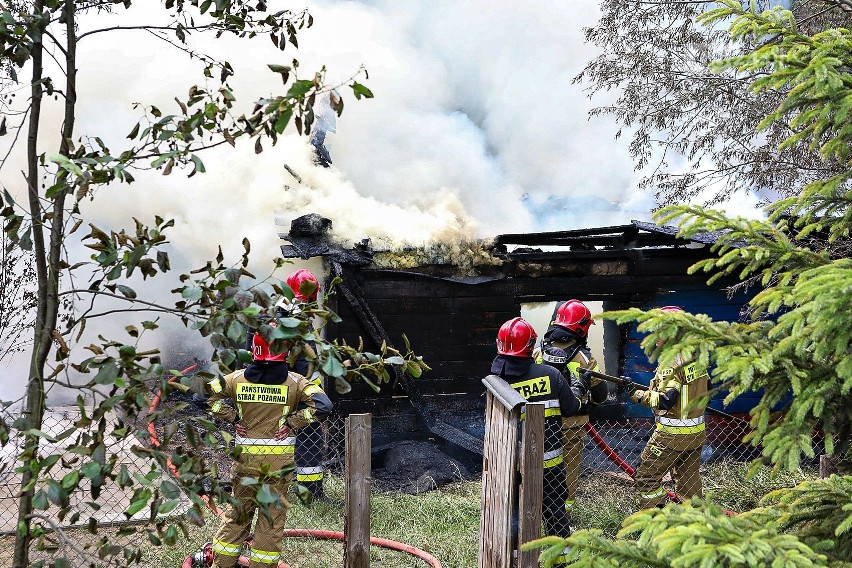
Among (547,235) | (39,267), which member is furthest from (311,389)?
(547,235)

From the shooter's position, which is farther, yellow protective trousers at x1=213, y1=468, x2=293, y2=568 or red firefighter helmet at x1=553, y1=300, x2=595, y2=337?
red firefighter helmet at x1=553, y1=300, x2=595, y2=337

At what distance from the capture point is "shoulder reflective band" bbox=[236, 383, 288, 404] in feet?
16.5

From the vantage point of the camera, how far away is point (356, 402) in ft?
26.6

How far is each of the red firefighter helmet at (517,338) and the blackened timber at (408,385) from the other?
2626 mm

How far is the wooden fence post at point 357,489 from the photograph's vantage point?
4.19 meters

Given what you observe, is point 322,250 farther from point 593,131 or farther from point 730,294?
point 593,131

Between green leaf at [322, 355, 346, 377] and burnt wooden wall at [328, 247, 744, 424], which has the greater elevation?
burnt wooden wall at [328, 247, 744, 424]

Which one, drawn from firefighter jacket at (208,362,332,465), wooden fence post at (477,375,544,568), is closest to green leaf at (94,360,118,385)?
wooden fence post at (477,375,544,568)

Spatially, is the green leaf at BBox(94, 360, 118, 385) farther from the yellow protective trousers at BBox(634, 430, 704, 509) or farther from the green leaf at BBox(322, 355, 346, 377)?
the yellow protective trousers at BBox(634, 430, 704, 509)

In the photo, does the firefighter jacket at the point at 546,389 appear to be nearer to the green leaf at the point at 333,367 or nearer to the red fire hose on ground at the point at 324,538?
the red fire hose on ground at the point at 324,538

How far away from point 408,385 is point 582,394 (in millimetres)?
2747

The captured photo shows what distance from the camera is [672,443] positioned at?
19.8ft

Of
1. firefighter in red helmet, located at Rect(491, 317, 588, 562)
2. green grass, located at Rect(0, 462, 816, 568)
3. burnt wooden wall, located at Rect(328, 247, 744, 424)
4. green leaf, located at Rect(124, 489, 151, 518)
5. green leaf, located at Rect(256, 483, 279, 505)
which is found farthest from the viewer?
burnt wooden wall, located at Rect(328, 247, 744, 424)

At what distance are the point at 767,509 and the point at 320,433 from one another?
5.42 meters
